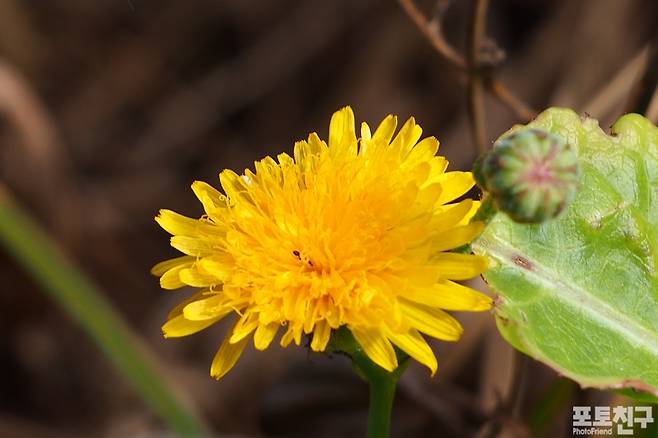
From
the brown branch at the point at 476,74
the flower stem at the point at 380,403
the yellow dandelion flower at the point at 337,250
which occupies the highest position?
the brown branch at the point at 476,74

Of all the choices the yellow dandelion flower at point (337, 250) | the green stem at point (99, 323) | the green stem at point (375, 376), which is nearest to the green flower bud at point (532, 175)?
the yellow dandelion flower at point (337, 250)

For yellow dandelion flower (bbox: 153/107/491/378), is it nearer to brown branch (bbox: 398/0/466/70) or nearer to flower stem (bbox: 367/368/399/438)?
flower stem (bbox: 367/368/399/438)

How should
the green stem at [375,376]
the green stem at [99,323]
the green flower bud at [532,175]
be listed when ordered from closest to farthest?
1. the green flower bud at [532,175]
2. the green stem at [375,376]
3. the green stem at [99,323]

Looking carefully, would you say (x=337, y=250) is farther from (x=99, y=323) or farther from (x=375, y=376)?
(x=99, y=323)

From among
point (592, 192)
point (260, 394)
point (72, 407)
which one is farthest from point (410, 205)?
point (72, 407)

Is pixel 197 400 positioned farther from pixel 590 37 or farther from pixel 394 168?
pixel 394 168

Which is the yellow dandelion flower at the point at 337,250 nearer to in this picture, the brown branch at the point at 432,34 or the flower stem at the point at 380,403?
the flower stem at the point at 380,403

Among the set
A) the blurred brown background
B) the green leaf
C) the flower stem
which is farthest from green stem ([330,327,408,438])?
the blurred brown background

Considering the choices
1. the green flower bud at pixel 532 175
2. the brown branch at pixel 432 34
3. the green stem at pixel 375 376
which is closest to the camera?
the green flower bud at pixel 532 175
